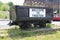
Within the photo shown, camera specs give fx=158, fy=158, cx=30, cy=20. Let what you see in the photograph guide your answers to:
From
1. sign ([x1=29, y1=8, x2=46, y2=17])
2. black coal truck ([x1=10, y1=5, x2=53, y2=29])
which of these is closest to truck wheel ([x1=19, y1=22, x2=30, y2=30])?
black coal truck ([x1=10, y1=5, x2=53, y2=29])

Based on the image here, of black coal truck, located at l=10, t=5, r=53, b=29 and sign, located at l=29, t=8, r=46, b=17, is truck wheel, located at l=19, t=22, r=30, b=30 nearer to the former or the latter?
black coal truck, located at l=10, t=5, r=53, b=29

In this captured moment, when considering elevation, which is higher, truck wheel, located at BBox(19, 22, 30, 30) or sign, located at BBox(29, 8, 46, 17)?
sign, located at BBox(29, 8, 46, 17)

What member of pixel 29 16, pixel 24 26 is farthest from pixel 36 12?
pixel 24 26

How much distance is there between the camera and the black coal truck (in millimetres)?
11613

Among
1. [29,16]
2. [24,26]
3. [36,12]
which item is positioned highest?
[36,12]

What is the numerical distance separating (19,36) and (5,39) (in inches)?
44.5

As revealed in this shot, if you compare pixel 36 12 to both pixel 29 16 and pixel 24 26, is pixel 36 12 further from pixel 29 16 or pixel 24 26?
pixel 24 26

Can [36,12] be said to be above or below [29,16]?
above

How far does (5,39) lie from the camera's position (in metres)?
9.27

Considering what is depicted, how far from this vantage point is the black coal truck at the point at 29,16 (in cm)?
1161

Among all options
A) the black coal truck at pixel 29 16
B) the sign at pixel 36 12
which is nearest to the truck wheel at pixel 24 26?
the black coal truck at pixel 29 16

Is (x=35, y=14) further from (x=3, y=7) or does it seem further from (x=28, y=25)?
(x=3, y=7)

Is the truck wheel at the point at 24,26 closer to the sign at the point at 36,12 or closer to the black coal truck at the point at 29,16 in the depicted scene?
the black coal truck at the point at 29,16

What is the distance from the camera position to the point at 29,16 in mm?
11984
